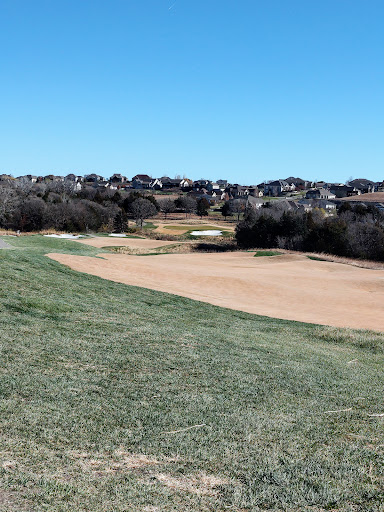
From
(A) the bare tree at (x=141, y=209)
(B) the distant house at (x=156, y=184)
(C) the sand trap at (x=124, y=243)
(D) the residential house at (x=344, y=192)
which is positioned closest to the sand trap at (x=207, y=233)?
Answer: (A) the bare tree at (x=141, y=209)

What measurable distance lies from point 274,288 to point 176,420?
76.4 ft

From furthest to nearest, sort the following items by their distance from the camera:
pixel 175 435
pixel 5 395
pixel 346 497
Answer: pixel 5 395
pixel 175 435
pixel 346 497

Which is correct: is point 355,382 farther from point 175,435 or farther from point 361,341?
point 361,341

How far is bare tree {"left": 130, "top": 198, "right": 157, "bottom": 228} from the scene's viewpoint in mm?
92875

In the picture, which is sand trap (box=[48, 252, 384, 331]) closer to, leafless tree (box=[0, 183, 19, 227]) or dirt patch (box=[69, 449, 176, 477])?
dirt patch (box=[69, 449, 176, 477])

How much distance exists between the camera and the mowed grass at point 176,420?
17.7 ft

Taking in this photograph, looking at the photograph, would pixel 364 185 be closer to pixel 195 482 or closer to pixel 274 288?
pixel 274 288

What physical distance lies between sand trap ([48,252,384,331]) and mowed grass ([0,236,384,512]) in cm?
887

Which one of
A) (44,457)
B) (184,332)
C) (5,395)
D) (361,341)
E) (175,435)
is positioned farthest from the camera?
(361,341)

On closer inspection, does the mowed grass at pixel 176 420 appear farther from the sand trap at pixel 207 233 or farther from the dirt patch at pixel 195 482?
the sand trap at pixel 207 233

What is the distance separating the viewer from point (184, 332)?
14641 mm

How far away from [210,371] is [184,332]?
14.4 feet

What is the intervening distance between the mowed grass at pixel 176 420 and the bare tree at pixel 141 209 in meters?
78.5

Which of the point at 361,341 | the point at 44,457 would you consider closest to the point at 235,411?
the point at 44,457
